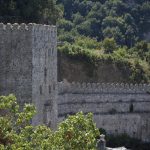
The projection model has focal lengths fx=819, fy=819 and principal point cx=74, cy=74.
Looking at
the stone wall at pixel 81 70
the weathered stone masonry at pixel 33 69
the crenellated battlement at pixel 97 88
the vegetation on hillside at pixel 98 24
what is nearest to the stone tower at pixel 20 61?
the weathered stone masonry at pixel 33 69

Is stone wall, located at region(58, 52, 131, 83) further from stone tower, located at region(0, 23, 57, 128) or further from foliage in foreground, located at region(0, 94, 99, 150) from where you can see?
foliage in foreground, located at region(0, 94, 99, 150)

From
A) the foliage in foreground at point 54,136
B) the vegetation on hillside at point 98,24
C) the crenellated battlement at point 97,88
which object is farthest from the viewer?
the vegetation on hillside at point 98,24

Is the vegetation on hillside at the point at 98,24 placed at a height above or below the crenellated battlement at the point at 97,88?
above

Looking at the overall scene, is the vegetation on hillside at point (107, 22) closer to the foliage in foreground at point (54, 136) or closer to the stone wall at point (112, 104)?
the stone wall at point (112, 104)

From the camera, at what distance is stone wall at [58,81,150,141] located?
54.5 metres

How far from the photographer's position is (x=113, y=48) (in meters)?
79.2

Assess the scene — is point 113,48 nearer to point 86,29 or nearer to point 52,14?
point 52,14

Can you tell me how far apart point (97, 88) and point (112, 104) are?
177 cm

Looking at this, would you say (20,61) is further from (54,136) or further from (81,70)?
(81,70)

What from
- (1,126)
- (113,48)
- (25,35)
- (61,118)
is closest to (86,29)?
(113,48)

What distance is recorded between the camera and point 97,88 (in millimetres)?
56438

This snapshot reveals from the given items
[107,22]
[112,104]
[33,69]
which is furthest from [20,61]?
[107,22]

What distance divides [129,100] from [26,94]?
756 inches

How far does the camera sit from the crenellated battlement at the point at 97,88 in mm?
54000
